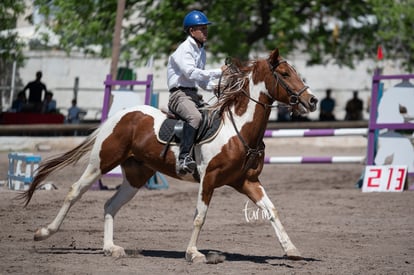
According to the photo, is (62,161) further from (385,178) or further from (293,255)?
(385,178)

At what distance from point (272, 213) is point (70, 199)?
2.25 metres

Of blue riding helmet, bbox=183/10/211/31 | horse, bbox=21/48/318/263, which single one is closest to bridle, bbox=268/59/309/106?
horse, bbox=21/48/318/263

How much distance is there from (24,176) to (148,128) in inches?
217

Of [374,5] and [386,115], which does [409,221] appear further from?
[374,5]

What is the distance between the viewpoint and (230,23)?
26.2 meters

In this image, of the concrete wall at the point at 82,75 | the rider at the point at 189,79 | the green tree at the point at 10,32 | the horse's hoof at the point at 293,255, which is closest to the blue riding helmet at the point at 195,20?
the rider at the point at 189,79

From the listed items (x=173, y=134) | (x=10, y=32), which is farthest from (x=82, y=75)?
(x=173, y=134)

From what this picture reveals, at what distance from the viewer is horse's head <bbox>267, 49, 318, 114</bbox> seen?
874cm

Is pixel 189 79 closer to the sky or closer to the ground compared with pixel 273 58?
closer to the ground

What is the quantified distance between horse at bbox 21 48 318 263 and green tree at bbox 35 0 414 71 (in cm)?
1536

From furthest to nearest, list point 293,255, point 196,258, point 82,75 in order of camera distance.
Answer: point 82,75 < point 293,255 < point 196,258

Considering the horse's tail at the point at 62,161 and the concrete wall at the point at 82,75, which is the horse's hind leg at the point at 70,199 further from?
the concrete wall at the point at 82,75

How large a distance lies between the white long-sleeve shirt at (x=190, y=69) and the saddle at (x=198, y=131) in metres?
0.32

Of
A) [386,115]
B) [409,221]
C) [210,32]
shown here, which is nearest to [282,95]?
[409,221]
